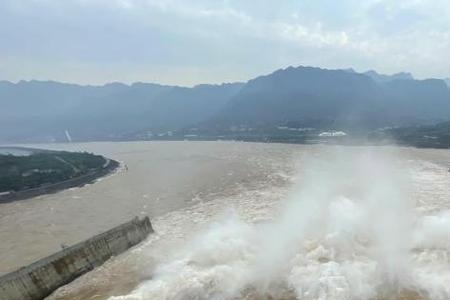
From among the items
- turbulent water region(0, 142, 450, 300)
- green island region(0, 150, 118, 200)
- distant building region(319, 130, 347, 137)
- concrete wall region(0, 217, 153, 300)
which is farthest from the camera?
distant building region(319, 130, 347, 137)

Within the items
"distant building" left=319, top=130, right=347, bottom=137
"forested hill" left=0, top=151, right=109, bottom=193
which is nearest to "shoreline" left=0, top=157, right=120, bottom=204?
"forested hill" left=0, top=151, right=109, bottom=193

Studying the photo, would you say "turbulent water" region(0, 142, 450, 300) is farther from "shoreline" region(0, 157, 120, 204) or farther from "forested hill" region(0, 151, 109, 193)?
"forested hill" region(0, 151, 109, 193)

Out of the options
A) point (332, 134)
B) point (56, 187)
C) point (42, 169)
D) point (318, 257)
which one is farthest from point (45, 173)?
point (332, 134)

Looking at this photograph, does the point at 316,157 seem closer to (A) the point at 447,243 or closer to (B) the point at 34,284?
(A) the point at 447,243

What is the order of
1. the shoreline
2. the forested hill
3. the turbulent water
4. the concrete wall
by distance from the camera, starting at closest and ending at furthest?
1. the turbulent water
2. the concrete wall
3. the shoreline
4. the forested hill

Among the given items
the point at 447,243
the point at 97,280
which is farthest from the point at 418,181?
the point at 97,280

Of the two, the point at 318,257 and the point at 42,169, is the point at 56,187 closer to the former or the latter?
the point at 42,169
